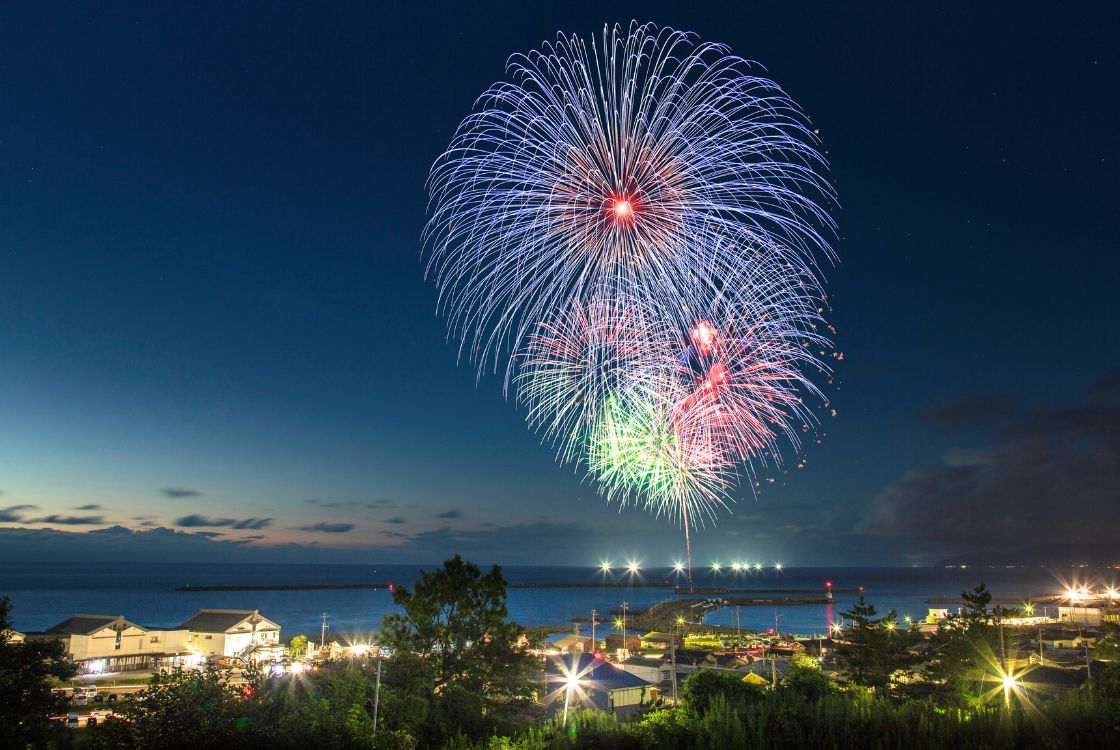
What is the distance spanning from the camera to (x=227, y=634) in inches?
1848

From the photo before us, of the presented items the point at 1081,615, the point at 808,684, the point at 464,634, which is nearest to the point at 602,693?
the point at 464,634

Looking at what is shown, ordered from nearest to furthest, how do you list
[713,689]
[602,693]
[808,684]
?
[713,689]
[808,684]
[602,693]

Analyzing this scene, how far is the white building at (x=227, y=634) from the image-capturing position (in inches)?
1831

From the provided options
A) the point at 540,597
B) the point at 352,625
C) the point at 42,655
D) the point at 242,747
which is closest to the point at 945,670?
the point at 242,747

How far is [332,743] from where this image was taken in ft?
51.1

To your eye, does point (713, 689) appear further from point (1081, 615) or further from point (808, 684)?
point (1081, 615)

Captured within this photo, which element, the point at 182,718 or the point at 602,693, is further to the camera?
the point at 602,693

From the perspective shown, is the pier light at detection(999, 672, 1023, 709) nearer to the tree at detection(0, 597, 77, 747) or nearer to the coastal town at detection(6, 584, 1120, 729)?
the coastal town at detection(6, 584, 1120, 729)

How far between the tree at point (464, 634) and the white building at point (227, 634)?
27.0 meters

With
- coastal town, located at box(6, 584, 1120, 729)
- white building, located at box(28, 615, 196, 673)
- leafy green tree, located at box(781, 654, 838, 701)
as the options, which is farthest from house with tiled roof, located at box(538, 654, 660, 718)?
white building, located at box(28, 615, 196, 673)

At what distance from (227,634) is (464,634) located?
31.7 m

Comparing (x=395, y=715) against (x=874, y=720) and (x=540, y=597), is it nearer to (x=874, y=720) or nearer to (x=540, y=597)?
(x=874, y=720)

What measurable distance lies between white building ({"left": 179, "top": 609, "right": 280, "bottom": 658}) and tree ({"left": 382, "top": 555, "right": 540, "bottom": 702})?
1062 inches

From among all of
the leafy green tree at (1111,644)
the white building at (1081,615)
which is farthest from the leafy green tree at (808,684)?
the white building at (1081,615)
